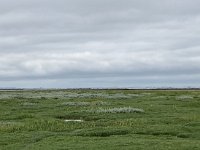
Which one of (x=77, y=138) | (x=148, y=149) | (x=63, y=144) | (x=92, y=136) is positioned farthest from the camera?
(x=92, y=136)

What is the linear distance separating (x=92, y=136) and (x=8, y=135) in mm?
5149

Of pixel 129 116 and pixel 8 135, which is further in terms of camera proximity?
pixel 129 116

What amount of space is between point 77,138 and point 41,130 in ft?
18.3

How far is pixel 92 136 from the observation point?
88.0 feet

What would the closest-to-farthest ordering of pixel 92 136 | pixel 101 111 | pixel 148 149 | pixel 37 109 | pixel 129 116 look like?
pixel 148 149, pixel 92 136, pixel 129 116, pixel 101 111, pixel 37 109

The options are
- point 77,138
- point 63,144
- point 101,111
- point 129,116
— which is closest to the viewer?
point 63,144

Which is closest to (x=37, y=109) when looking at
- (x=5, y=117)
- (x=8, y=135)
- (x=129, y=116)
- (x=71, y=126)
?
(x=5, y=117)

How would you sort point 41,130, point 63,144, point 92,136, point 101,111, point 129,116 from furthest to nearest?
point 101,111 < point 129,116 < point 41,130 < point 92,136 < point 63,144

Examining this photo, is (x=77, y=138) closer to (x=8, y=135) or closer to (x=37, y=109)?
(x=8, y=135)

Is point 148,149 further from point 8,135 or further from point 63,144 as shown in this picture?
point 8,135

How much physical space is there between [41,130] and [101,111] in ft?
37.9

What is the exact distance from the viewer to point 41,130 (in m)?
30.0

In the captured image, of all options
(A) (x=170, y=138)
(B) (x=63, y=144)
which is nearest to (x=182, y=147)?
(A) (x=170, y=138)

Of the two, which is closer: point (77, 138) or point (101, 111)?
point (77, 138)
